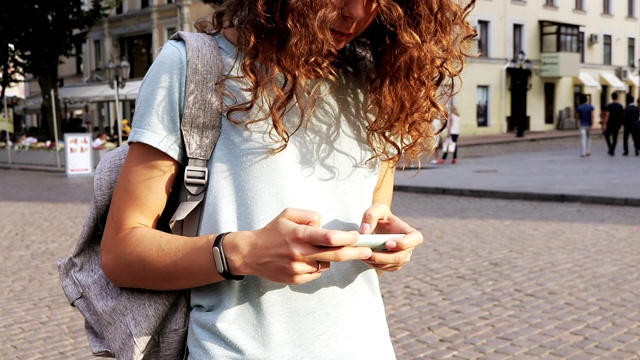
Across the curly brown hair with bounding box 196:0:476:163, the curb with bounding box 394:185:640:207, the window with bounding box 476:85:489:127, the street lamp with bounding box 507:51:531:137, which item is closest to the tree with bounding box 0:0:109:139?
the window with bounding box 476:85:489:127

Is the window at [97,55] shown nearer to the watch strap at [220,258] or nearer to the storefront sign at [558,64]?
the storefront sign at [558,64]

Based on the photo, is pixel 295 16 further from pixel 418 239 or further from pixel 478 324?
pixel 478 324

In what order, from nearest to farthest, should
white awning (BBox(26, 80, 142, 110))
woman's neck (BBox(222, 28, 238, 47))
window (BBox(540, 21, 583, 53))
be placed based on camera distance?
woman's neck (BBox(222, 28, 238, 47)), white awning (BBox(26, 80, 142, 110)), window (BBox(540, 21, 583, 53))

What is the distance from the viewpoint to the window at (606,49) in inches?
1937

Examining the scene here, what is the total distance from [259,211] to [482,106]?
41.6 metres

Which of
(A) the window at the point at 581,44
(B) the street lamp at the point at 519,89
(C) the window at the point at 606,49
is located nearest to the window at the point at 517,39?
(B) the street lamp at the point at 519,89

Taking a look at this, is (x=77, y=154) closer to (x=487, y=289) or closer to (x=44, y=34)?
(x=44, y=34)

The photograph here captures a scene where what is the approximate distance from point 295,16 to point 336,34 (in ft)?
0.38

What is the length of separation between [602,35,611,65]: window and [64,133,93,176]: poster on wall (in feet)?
120

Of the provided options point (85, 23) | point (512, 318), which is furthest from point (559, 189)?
point (85, 23)

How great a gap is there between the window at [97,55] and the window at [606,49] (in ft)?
101

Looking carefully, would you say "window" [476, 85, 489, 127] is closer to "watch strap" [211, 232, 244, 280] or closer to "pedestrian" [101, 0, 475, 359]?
"pedestrian" [101, 0, 475, 359]

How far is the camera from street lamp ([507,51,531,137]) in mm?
42469

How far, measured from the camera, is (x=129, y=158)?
1386mm
